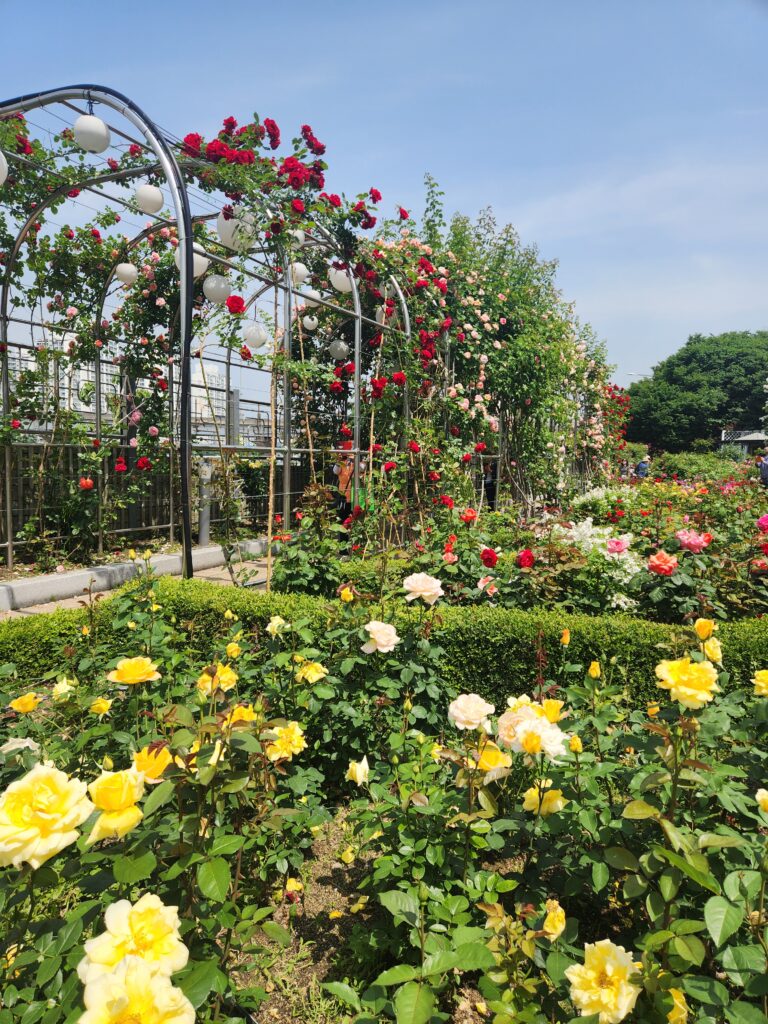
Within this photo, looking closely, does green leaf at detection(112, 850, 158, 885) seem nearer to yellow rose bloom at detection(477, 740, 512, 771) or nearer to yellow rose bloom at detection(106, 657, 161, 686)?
yellow rose bloom at detection(106, 657, 161, 686)

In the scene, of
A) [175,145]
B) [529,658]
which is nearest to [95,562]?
[175,145]

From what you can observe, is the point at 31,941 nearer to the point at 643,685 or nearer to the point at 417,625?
the point at 417,625

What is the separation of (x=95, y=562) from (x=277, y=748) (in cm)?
584

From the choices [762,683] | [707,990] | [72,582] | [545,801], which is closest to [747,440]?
[72,582]

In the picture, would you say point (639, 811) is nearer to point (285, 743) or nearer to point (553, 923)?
point (553, 923)

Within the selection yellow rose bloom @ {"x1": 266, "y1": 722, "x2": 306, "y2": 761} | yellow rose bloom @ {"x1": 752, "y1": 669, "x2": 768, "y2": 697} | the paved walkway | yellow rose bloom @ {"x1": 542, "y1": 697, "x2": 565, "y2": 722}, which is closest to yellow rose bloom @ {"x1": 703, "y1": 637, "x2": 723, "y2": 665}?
yellow rose bloom @ {"x1": 752, "y1": 669, "x2": 768, "y2": 697}

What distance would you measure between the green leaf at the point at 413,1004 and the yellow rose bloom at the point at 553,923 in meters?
0.26

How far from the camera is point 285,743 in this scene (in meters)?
1.56

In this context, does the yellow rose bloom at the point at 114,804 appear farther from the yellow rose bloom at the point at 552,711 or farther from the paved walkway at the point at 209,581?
the paved walkway at the point at 209,581

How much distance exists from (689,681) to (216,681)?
1.06 metres

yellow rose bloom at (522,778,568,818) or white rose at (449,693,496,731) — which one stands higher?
white rose at (449,693,496,731)

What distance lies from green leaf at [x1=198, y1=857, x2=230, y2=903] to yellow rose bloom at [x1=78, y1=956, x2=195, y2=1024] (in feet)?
1.11

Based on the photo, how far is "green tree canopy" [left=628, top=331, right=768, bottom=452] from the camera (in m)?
37.6

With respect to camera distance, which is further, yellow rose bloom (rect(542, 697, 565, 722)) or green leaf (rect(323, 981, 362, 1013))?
yellow rose bloom (rect(542, 697, 565, 722))
